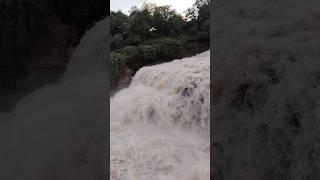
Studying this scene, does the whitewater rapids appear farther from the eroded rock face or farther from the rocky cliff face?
the rocky cliff face

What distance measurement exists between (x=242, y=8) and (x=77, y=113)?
1.10 m

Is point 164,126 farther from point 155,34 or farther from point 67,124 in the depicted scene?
point 67,124

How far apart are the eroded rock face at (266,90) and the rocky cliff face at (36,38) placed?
804 mm

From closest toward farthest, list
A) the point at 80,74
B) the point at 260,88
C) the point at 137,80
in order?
the point at 80,74
the point at 260,88
the point at 137,80

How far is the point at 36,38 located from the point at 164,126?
2.49m

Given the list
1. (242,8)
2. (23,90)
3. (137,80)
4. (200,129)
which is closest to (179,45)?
(137,80)

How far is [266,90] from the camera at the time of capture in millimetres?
2209

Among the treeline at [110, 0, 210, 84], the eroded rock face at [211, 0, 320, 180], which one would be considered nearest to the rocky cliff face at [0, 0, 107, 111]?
the eroded rock face at [211, 0, 320, 180]

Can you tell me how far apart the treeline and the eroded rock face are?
3178 mm

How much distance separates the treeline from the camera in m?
5.47

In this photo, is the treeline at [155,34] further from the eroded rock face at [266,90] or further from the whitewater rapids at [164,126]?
the eroded rock face at [266,90]

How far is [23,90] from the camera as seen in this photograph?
195cm

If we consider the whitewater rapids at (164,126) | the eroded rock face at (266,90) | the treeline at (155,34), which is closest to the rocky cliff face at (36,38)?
the eroded rock face at (266,90)

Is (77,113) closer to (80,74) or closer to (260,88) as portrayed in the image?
(80,74)
